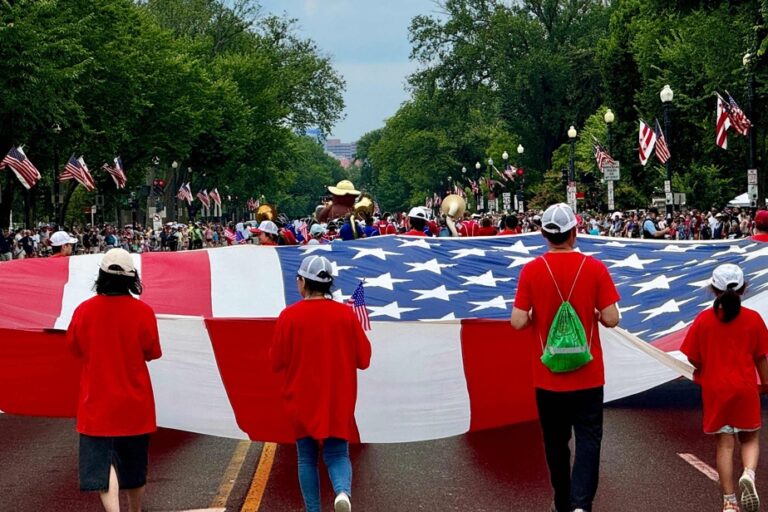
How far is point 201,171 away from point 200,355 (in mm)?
70068

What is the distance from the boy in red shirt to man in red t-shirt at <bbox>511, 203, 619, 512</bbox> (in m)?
2.07

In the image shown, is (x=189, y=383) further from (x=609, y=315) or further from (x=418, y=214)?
(x=418, y=214)

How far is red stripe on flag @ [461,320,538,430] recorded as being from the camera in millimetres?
9047

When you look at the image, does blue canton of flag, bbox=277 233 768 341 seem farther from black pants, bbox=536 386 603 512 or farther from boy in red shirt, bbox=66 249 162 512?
boy in red shirt, bbox=66 249 162 512

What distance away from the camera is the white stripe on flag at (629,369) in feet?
30.2

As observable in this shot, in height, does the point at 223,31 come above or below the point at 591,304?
above

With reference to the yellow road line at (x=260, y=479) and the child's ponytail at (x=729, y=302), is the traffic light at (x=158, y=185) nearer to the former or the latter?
the yellow road line at (x=260, y=479)

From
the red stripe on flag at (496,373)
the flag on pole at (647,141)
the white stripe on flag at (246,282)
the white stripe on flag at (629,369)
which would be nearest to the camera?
the red stripe on flag at (496,373)

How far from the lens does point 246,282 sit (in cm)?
1290

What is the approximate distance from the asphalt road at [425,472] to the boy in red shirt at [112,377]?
1295 millimetres

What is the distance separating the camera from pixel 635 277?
13.6m

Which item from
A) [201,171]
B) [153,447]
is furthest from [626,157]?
[153,447]

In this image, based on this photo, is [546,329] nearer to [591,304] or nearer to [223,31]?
[591,304]

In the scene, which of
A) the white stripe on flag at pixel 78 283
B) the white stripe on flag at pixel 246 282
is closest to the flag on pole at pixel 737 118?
the white stripe on flag at pixel 246 282
